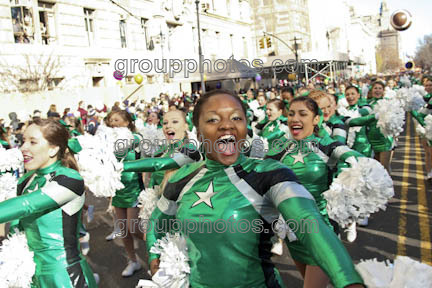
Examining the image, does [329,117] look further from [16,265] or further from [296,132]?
[16,265]

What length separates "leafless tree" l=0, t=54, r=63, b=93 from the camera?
1694 cm

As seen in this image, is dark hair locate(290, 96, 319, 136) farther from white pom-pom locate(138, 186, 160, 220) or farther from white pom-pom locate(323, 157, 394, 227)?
white pom-pom locate(138, 186, 160, 220)

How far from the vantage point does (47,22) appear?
1919 centimetres

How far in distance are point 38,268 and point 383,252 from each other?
3.61 m

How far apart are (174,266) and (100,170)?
722mm

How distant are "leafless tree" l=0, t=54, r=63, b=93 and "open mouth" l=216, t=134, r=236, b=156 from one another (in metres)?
17.2

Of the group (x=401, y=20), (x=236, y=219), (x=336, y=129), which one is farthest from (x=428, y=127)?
(x=401, y=20)

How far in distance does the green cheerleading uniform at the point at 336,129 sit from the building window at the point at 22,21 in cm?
1662

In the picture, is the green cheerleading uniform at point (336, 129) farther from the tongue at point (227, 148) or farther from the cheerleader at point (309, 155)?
the tongue at point (227, 148)

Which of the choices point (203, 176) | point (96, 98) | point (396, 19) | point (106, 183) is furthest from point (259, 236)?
point (96, 98)

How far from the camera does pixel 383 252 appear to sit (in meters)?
4.58

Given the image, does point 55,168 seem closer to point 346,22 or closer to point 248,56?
point 248,56

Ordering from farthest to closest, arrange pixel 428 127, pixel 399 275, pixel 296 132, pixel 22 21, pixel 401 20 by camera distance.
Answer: pixel 22 21
pixel 401 20
pixel 428 127
pixel 296 132
pixel 399 275

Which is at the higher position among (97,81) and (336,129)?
(97,81)
